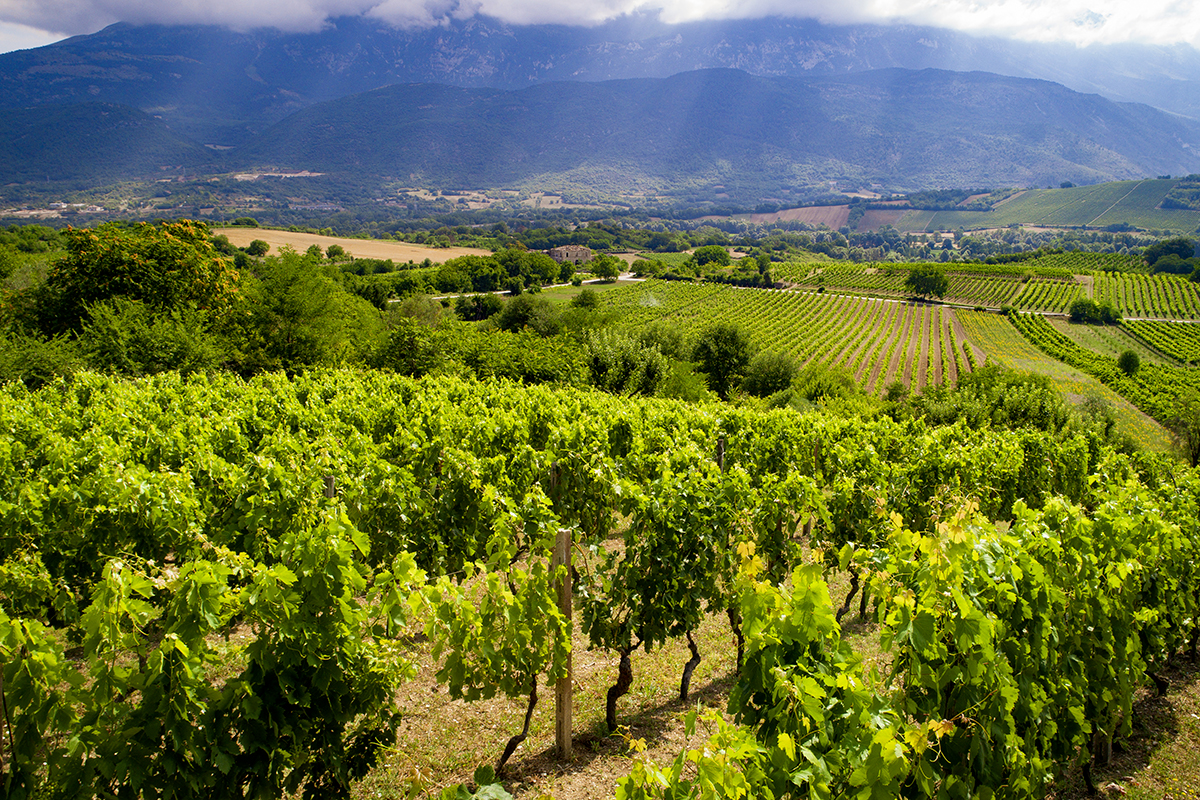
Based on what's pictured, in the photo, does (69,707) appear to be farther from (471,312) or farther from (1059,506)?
(471,312)

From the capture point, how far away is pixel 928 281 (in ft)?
329

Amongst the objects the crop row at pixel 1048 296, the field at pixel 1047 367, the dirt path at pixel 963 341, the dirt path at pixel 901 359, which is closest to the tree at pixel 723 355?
the dirt path at pixel 901 359

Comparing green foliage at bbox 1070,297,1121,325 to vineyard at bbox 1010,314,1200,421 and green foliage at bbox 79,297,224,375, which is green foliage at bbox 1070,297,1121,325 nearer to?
vineyard at bbox 1010,314,1200,421

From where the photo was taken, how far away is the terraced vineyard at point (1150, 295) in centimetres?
8469

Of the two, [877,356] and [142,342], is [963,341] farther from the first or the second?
[142,342]

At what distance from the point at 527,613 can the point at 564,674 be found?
69cm

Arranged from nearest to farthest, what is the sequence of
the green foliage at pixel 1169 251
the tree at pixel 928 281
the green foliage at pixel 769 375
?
the green foliage at pixel 769 375 < the tree at pixel 928 281 < the green foliage at pixel 1169 251

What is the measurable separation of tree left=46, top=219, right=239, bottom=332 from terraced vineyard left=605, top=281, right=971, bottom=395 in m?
40.5

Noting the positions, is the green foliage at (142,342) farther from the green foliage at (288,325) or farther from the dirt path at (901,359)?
the dirt path at (901,359)

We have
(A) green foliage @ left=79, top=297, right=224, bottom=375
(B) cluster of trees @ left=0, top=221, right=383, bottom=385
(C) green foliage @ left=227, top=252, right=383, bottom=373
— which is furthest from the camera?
(C) green foliage @ left=227, top=252, right=383, bottom=373

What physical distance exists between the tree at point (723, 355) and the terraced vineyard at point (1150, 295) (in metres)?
69.9

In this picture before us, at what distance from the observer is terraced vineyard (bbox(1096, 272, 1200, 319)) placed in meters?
84.7

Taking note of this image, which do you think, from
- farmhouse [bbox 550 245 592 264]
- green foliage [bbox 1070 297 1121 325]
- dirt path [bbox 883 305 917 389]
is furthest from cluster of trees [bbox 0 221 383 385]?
farmhouse [bbox 550 245 592 264]

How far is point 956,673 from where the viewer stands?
379 cm
